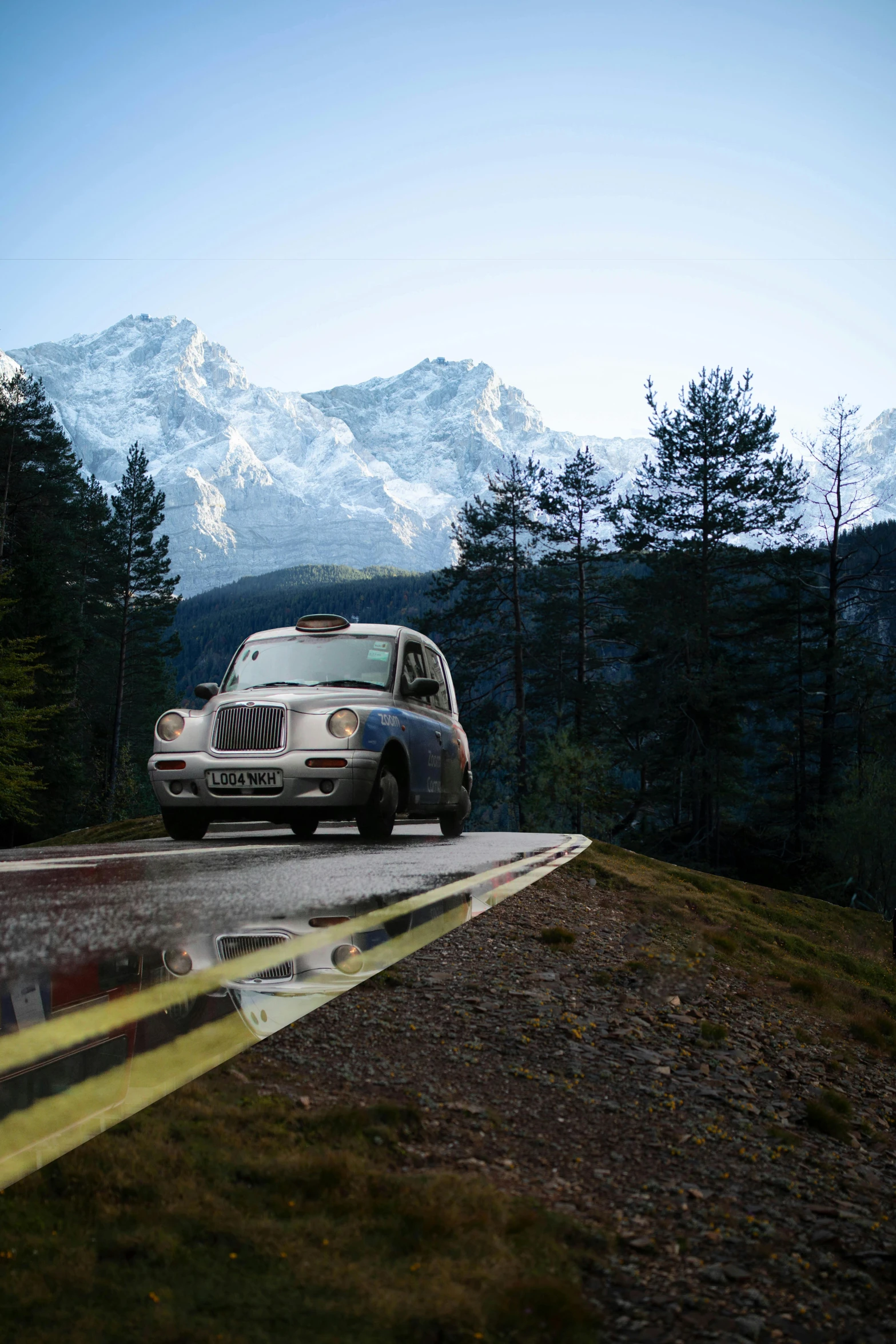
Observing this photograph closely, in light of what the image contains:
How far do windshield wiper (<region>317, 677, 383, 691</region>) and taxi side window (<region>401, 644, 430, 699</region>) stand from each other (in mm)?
311

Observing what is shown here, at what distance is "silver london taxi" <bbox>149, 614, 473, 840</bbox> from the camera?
8367mm

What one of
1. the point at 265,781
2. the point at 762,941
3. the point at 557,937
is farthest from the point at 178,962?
the point at 762,941

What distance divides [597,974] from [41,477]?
44795 millimetres

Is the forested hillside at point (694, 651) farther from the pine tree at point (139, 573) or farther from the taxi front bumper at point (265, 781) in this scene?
the taxi front bumper at point (265, 781)

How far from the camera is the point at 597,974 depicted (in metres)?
6.03

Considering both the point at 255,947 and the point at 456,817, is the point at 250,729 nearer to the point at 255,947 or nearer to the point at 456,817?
the point at 456,817

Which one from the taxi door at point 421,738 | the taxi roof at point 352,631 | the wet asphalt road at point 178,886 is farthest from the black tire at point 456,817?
the wet asphalt road at point 178,886

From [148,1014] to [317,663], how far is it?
313 inches

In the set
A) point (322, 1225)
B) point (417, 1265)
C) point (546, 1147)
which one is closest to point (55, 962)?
point (322, 1225)

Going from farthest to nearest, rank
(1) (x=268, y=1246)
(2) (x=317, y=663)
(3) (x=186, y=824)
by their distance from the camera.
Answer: (2) (x=317, y=663) → (3) (x=186, y=824) → (1) (x=268, y=1246)

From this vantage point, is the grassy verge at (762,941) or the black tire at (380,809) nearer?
the grassy verge at (762,941)

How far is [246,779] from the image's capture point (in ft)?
27.3

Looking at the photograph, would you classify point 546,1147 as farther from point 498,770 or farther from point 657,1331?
point 498,770

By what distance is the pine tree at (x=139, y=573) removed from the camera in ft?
168
